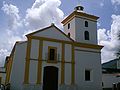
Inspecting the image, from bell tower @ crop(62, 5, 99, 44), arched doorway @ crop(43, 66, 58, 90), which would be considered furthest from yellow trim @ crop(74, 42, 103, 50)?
arched doorway @ crop(43, 66, 58, 90)

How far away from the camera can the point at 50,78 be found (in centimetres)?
2520

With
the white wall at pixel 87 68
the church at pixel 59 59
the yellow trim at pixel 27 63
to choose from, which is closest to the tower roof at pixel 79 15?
the church at pixel 59 59

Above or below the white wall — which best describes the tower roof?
above

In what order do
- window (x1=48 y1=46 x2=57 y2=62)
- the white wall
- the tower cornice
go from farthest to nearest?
the tower cornice, the white wall, window (x1=48 y1=46 x2=57 y2=62)

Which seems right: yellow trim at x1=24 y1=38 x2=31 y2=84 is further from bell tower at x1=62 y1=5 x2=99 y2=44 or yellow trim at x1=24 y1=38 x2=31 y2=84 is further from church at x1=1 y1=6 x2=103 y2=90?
bell tower at x1=62 y1=5 x2=99 y2=44

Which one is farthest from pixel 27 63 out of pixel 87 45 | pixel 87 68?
pixel 87 45

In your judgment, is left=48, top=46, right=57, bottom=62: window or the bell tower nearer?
left=48, top=46, right=57, bottom=62: window

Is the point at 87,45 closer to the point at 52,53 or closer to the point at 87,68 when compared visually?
the point at 87,68

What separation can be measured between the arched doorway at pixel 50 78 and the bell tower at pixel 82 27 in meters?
5.62

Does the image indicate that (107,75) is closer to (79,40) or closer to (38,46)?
(79,40)

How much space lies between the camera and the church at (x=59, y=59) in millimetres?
24141

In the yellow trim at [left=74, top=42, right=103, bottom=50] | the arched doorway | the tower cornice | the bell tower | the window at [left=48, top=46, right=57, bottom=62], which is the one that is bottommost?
the arched doorway

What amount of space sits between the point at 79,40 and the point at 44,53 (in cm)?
580

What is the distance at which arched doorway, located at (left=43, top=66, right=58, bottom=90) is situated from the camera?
24.7 meters
